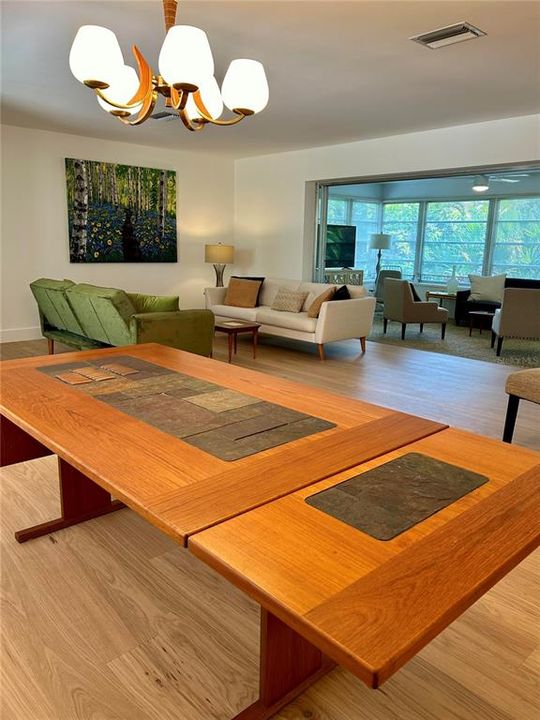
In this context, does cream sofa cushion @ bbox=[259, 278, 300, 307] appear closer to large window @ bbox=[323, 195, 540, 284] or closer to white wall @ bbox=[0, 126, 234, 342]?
white wall @ bbox=[0, 126, 234, 342]

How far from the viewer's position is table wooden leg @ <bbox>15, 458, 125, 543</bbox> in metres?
2.17

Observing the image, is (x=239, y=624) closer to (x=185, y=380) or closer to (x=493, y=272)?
(x=185, y=380)

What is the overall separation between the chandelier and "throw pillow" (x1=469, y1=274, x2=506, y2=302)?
19.7 feet

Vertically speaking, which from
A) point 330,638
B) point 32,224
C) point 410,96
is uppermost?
point 410,96

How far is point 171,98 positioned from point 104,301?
180 cm

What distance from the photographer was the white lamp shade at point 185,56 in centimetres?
229

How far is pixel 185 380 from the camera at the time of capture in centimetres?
198

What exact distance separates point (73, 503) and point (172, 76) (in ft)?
6.28

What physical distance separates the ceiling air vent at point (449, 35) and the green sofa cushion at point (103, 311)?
2659 mm

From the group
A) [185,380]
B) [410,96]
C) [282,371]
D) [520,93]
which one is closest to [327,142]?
[410,96]

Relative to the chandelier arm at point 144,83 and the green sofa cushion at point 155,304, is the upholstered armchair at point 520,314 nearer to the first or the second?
the green sofa cushion at point 155,304

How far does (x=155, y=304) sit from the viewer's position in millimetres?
4465

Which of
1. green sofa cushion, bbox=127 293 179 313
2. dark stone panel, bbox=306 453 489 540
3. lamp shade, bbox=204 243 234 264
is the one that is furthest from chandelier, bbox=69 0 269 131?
lamp shade, bbox=204 243 234 264

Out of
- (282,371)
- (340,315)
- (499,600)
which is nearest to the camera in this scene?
(499,600)
